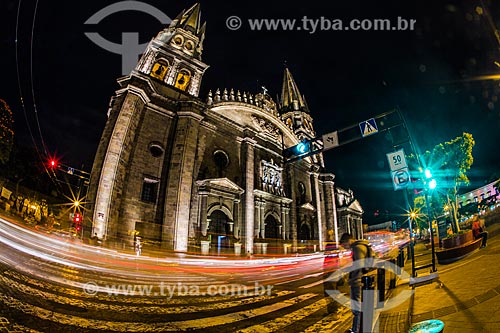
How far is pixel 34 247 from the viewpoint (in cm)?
905

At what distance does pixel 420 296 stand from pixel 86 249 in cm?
1315

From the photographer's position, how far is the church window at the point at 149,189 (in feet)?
64.8

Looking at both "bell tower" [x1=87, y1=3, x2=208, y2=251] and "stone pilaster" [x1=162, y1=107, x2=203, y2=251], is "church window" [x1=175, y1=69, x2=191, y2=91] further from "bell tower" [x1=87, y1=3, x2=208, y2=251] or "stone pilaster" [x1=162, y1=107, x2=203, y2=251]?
"stone pilaster" [x1=162, y1=107, x2=203, y2=251]

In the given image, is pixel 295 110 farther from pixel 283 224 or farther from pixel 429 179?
pixel 429 179

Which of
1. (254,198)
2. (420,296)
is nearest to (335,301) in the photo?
(420,296)

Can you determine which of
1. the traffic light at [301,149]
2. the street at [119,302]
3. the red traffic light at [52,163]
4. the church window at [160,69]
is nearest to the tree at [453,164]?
the traffic light at [301,149]

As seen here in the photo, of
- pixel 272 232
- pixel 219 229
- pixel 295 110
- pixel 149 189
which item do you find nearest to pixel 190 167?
pixel 149 189

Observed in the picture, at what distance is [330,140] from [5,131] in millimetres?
23000

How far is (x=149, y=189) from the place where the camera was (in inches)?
795

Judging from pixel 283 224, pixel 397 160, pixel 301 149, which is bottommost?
pixel 283 224

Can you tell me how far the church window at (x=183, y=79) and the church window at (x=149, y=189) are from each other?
12089 millimetres

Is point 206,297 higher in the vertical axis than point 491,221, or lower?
lower

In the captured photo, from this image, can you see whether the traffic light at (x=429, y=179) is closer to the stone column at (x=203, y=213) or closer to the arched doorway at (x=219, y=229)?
the stone column at (x=203, y=213)

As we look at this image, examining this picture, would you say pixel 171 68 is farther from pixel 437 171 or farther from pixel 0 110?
pixel 437 171
